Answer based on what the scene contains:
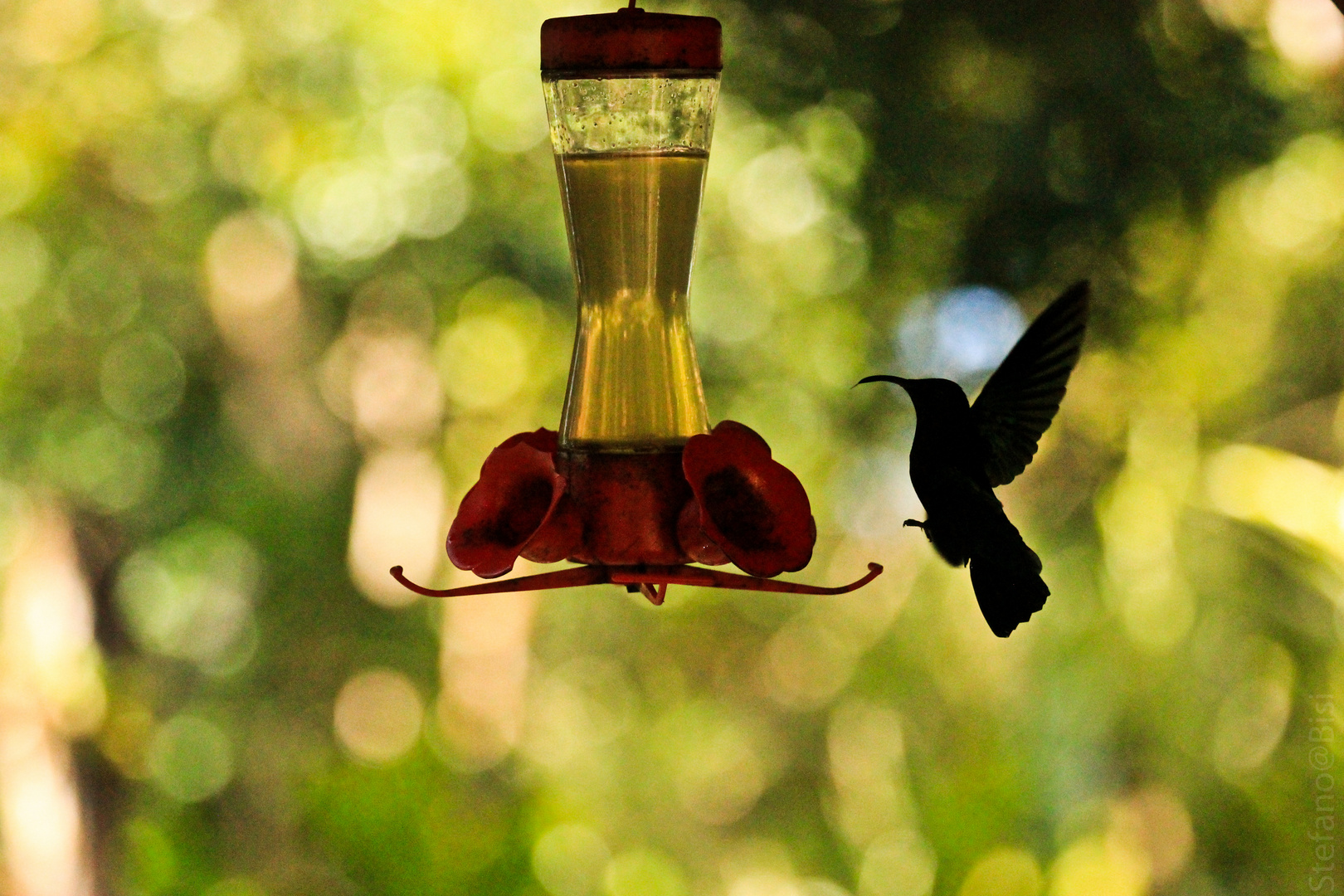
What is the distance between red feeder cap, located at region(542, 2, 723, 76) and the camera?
110cm

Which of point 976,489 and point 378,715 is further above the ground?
point 976,489

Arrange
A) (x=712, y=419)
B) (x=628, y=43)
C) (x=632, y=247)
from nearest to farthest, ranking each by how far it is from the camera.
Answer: (x=628, y=43), (x=632, y=247), (x=712, y=419)

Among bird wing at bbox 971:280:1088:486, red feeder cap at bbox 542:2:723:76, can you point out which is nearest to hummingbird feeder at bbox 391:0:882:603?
red feeder cap at bbox 542:2:723:76

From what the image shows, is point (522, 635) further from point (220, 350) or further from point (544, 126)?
point (544, 126)

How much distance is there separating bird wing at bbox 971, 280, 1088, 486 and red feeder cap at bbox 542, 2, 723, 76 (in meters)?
0.44

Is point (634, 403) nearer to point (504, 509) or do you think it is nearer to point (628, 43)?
point (504, 509)

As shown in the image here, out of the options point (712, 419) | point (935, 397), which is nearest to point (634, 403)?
point (935, 397)

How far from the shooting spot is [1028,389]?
4.52ft

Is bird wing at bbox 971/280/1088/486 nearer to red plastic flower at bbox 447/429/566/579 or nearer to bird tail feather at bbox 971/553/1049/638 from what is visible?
bird tail feather at bbox 971/553/1049/638

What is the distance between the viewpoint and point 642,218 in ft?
4.38

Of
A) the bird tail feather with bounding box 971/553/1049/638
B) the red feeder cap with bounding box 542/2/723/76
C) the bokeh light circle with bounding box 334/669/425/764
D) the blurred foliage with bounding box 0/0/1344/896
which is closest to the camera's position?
the red feeder cap with bounding box 542/2/723/76

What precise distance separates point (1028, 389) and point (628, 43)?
58 centimetres

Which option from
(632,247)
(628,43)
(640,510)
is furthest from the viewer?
(632,247)

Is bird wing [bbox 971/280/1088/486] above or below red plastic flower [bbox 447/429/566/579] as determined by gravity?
above
